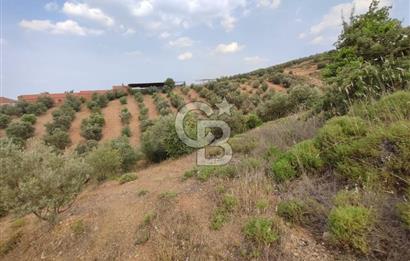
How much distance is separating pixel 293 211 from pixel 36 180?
3909mm

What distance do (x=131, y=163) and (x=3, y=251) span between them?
224 inches

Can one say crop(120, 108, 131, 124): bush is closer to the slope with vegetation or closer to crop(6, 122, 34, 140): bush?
crop(6, 122, 34, 140): bush

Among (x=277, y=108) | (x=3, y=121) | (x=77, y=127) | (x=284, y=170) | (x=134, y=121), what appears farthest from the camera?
(x=134, y=121)

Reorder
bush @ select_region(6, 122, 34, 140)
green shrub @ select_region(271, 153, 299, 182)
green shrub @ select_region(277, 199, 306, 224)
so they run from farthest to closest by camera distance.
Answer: bush @ select_region(6, 122, 34, 140), green shrub @ select_region(271, 153, 299, 182), green shrub @ select_region(277, 199, 306, 224)

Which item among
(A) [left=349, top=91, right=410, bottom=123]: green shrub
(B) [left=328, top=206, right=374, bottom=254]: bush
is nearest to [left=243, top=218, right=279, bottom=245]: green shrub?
(B) [left=328, top=206, right=374, bottom=254]: bush

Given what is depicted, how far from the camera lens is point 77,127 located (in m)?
19.0

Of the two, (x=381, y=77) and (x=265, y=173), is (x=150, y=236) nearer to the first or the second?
(x=265, y=173)

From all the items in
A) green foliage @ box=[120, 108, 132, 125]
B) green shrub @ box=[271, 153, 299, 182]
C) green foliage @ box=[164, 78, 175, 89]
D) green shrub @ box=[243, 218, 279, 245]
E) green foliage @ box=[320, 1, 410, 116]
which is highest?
green foliage @ box=[320, 1, 410, 116]

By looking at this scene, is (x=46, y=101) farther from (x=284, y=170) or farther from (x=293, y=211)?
(x=293, y=211)

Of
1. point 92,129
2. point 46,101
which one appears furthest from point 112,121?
point 46,101

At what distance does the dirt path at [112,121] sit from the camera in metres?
17.2

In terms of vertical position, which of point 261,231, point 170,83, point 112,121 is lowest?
point 112,121

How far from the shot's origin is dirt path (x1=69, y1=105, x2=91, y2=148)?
1668cm

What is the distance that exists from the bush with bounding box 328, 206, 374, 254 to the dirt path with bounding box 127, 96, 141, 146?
13.3 meters
